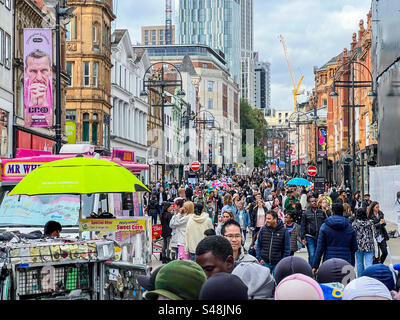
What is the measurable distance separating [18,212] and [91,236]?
2504 millimetres

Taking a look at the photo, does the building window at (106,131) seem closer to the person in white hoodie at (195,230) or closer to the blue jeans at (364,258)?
the person in white hoodie at (195,230)

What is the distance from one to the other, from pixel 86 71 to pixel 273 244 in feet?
126

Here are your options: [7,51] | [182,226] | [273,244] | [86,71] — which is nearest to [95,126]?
[86,71]

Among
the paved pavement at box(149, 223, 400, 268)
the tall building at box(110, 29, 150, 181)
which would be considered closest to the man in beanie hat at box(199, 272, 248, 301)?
the paved pavement at box(149, 223, 400, 268)

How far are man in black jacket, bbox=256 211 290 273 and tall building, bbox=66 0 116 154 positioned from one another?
119 feet

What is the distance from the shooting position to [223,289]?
326cm

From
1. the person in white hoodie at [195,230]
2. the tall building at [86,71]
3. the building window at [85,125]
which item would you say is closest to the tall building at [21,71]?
the tall building at [86,71]

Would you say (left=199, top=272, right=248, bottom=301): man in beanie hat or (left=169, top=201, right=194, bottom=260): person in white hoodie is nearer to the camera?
(left=199, top=272, right=248, bottom=301): man in beanie hat

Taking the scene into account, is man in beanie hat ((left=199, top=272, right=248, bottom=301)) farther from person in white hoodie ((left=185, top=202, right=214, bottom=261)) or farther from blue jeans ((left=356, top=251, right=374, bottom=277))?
blue jeans ((left=356, top=251, right=374, bottom=277))

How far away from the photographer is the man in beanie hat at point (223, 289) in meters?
3.23

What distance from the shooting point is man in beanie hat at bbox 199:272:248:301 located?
3.23 m

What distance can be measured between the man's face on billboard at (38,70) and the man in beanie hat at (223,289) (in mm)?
24294
